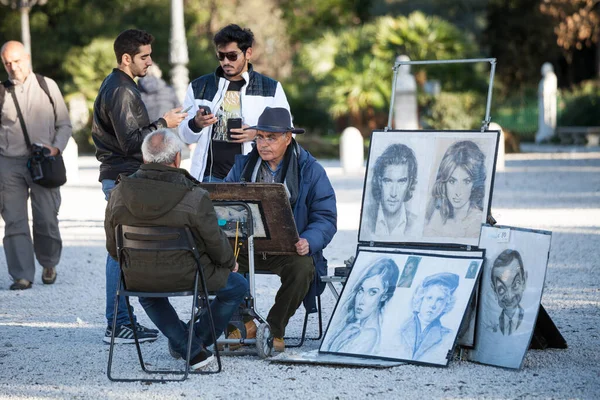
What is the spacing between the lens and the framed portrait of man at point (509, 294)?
5.90 m

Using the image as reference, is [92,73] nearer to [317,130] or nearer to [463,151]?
[317,130]

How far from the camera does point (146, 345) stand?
6852 mm

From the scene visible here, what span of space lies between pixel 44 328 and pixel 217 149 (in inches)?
71.6

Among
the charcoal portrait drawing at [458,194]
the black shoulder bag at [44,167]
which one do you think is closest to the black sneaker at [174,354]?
the charcoal portrait drawing at [458,194]

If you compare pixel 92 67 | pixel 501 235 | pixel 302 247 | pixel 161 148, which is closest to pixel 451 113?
pixel 92 67

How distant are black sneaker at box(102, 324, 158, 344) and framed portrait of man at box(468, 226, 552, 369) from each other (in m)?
2.13

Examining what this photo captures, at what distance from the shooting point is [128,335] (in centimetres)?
688

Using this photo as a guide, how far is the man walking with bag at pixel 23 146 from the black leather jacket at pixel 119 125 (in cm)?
207

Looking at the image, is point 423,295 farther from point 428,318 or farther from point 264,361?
point 264,361

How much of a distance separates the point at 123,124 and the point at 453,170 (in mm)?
2117

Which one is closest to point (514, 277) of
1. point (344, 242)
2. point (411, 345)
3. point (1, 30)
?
point (411, 345)

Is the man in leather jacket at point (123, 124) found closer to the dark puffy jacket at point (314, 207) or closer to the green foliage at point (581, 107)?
the dark puffy jacket at point (314, 207)

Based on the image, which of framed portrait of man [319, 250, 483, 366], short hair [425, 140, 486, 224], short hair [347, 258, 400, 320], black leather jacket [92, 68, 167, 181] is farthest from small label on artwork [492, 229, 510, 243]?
black leather jacket [92, 68, 167, 181]

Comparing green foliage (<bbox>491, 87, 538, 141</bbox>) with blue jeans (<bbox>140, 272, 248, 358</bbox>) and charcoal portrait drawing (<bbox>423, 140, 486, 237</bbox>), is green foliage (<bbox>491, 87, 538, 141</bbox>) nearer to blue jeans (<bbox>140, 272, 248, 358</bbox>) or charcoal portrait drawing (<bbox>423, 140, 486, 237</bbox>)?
charcoal portrait drawing (<bbox>423, 140, 486, 237</bbox>)
